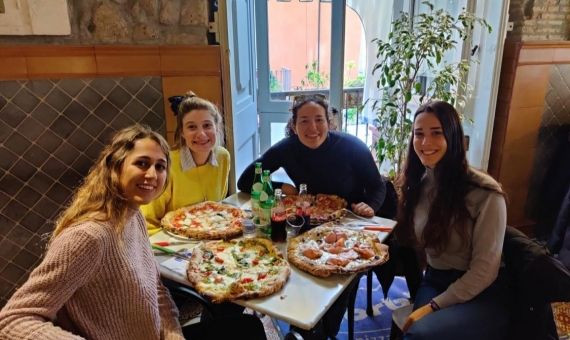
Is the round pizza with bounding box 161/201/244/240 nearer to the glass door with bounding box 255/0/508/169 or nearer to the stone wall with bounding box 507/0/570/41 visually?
the glass door with bounding box 255/0/508/169

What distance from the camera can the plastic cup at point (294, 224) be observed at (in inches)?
61.3

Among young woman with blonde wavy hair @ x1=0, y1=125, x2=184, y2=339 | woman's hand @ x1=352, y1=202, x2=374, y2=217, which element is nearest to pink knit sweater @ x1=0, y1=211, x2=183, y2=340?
young woman with blonde wavy hair @ x1=0, y1=125, x2=184, y2=339

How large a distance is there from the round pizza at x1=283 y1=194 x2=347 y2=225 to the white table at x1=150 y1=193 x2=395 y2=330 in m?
0.39

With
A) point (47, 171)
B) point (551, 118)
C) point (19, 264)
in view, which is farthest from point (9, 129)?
point (551, 118)

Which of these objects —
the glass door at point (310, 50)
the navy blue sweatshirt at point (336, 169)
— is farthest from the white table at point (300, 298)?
the glass door at point (310, 50)

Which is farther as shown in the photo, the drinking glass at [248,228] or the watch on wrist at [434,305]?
the drinking glass at [248,228]

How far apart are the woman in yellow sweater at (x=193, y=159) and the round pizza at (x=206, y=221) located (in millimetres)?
110

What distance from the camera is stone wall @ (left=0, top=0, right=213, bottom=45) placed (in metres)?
2.01

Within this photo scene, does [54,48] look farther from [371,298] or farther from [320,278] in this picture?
[371,298]

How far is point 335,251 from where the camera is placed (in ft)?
4.50

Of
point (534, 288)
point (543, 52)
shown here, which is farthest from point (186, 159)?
point (543, 52)

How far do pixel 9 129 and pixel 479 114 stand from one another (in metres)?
2.91

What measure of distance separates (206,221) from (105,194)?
0.63m

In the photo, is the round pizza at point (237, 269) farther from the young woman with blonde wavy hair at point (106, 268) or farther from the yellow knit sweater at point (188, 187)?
the yellow knit sweater at point (188, 187)
